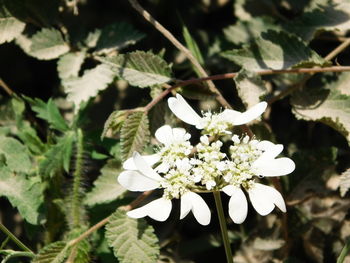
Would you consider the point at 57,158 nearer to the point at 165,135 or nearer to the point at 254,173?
the point at 165,135

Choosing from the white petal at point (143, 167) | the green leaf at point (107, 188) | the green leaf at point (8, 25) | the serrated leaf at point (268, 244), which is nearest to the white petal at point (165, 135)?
the white petal at point (143, 167)

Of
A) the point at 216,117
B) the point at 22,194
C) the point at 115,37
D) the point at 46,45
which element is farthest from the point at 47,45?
the point at 216,117

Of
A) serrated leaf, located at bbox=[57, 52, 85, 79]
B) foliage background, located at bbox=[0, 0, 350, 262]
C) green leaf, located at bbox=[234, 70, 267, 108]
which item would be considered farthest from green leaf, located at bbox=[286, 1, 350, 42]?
serrated leaf, located at bbox=[57, 52, 85, 79]

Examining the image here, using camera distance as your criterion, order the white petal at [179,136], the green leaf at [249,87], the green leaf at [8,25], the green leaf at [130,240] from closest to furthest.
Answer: the white petal at [179,136] → the green leaf at [130,240] → the green leaf at [249,87] → the green leaf at [8,25]

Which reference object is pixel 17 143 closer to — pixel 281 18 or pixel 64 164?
pixel 64 164

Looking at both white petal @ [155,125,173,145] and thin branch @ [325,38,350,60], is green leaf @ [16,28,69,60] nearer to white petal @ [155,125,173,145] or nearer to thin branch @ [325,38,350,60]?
white petal @ [155,125,173,145]

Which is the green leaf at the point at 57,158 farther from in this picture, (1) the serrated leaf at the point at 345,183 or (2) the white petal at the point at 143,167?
(1) the serrated leaf at the point at 345,183
